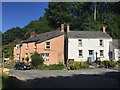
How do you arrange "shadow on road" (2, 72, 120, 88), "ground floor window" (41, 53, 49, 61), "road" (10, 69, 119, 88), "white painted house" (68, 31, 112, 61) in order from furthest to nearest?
"white painted house" (68, 31, 112, 61) → "ground floor window" (41, 53, 49, 61) → "road" (10, 69, 119, 88) → "shadow on road" (2, 72, 120, 88)

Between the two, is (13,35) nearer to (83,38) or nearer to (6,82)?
(83,38)

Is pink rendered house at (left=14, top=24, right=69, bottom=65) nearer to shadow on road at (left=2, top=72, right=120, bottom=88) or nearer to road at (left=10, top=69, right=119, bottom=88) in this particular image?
road at (left=10, top=69, right=119, bottom=88)

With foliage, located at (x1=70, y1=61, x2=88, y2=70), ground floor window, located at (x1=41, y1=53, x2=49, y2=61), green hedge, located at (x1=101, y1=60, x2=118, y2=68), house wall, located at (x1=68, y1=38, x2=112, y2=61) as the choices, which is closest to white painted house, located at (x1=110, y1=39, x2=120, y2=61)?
house wall, located at (x1=68, y1=38, x2=112, y2=61)

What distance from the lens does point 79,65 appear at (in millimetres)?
42969

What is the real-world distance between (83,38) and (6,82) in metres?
36.0

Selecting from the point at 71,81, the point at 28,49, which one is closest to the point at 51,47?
the point at 28,49

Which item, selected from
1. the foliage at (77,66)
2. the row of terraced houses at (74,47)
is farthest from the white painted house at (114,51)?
the foliage at (77,66)

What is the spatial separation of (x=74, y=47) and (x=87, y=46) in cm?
231

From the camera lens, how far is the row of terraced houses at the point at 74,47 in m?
49.5

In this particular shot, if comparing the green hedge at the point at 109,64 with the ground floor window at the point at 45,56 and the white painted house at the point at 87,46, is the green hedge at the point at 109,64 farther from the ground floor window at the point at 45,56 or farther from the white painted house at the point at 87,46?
the ground floor window at the point at 45,56

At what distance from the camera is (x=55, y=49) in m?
49.6

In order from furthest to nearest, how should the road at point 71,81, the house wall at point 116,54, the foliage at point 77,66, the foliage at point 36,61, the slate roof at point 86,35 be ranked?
the slate roof at point 86,35 → the house wall at point 116,54 → the foliage at point 36,61 → the foliage at point 77,66 → the road at point 71,81

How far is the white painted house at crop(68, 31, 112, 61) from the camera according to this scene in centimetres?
5012

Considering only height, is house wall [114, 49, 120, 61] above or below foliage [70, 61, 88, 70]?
above
